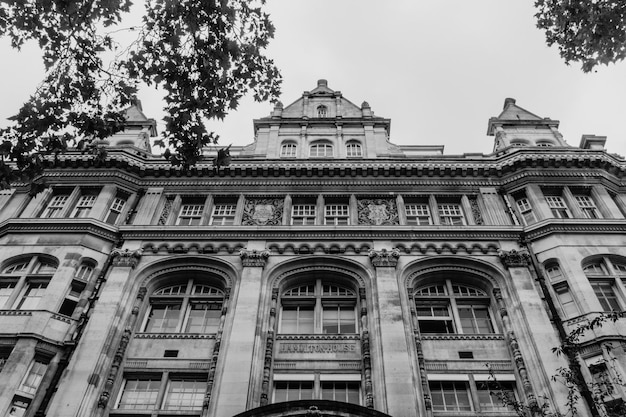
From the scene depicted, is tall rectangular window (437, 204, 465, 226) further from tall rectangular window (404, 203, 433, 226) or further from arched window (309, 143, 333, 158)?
arched window (309, 143, 333, 158)

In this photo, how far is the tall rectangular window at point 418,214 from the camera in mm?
27250

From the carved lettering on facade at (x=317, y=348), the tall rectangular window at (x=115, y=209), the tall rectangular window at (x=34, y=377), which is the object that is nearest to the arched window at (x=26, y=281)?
the tall rectangular window at (x=34, y=377)

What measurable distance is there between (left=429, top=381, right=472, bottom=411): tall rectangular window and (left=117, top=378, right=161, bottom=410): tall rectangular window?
10.1m

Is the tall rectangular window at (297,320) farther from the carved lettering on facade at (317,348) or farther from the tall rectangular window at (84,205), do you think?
the tall rectangular window at (84,205)

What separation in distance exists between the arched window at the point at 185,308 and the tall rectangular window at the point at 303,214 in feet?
18.1

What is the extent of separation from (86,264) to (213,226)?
5.82 metres

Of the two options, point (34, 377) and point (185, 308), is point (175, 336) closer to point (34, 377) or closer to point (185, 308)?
point (185, 308)

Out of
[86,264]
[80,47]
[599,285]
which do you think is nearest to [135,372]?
[86,264]

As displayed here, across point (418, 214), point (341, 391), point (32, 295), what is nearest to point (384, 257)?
point (418, 214)

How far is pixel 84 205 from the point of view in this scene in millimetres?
27016

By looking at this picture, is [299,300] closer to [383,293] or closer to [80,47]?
[383,293]

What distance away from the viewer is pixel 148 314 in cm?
2327

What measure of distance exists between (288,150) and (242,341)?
575 inches

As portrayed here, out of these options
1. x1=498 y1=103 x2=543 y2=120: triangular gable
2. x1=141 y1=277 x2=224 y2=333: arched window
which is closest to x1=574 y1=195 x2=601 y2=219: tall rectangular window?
x1=498 y1=103 x2=543 y2=120: triangular gable
